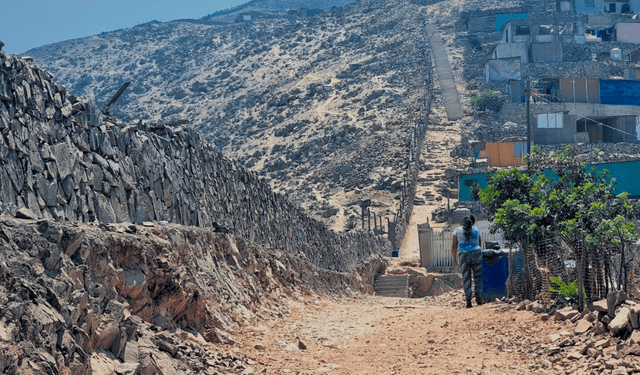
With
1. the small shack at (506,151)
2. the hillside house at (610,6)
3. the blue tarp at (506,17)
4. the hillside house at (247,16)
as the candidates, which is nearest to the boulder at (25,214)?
the small shack at (506,151)

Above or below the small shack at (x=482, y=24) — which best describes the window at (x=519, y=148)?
below

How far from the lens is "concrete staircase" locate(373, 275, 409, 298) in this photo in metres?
23.3

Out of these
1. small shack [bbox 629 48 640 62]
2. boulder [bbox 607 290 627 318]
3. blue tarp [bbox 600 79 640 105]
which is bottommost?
boulder [bbox 607 290 627 318]

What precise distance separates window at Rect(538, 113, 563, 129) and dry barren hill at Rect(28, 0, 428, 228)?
8.09 meters

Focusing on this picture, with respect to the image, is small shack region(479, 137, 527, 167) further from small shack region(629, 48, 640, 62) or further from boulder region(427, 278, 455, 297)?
small shack region(629, 48, 640, 62)

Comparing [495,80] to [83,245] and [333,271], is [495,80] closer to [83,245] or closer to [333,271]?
[333,271]

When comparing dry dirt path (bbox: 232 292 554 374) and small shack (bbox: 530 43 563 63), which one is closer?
dry dirt path (bbox: 232 292 554 374)

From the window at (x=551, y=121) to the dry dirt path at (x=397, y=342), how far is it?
3475 cm

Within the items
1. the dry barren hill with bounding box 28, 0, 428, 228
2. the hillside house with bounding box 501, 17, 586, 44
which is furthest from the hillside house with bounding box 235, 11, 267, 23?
the hillside house with bounding box 501, 17, 586, 44

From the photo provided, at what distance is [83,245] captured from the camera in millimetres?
6266

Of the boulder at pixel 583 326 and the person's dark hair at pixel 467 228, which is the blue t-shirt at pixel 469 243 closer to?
the person's dark hair at pixel 467 228

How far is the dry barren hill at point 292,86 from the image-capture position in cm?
4784

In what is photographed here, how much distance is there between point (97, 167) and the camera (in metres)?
8.25

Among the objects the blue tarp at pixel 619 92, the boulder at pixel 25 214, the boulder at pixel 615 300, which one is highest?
the blue tarp at pixel 619 92
